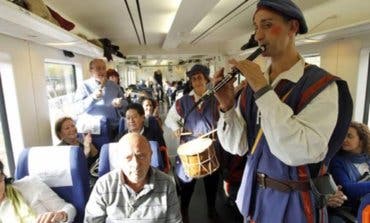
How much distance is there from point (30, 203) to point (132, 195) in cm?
71

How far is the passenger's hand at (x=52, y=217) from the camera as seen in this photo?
1582mm

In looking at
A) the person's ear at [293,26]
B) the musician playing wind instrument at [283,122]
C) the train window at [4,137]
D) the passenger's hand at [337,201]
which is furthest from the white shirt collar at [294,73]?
the train window at [4,137]

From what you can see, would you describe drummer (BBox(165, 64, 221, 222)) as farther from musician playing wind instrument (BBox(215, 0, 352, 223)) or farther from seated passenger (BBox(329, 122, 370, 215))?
musician playing wind instrument (BBox(215, 0, 352, 223))

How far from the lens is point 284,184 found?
42.0 inches

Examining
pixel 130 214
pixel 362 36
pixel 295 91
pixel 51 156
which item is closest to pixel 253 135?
pixel 295 91

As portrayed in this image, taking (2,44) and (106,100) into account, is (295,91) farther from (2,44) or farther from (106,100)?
(106,100)

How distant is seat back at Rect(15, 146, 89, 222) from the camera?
6.14 feet

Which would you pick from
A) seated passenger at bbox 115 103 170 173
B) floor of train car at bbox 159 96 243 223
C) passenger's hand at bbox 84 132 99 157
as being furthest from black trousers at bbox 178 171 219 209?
passenger's hand at bbox 84 132 99 157

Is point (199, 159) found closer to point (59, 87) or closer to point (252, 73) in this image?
point (252, 73)

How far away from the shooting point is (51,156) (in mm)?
1894

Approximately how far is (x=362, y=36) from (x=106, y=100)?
3.23 meters

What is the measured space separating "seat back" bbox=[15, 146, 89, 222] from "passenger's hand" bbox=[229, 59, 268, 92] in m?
1.36

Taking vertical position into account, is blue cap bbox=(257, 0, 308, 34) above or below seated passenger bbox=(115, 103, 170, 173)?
above

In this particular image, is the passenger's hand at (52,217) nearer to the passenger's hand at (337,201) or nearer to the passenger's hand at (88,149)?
the passenger's hand at (88,149)
